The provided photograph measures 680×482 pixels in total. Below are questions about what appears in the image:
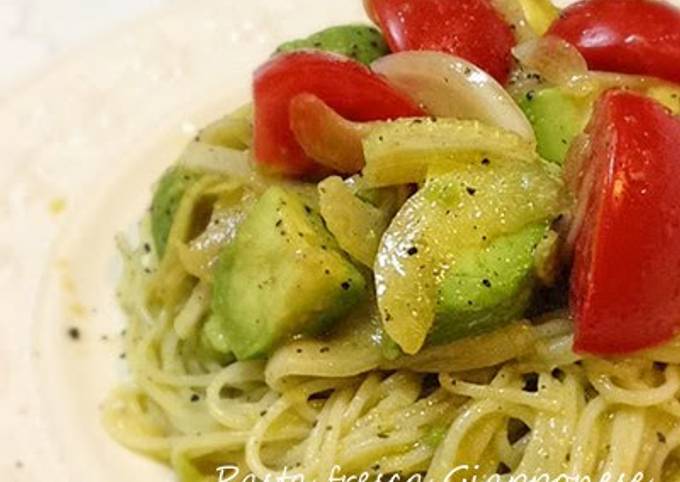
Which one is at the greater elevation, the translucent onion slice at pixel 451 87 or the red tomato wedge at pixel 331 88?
the red tomato wedge at pixel 331 88

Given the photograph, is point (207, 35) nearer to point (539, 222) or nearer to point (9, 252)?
point (9, 252)

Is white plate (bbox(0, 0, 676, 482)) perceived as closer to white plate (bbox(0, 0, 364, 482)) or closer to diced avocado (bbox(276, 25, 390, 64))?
white plate (bbox(0, 0, 364, 482))

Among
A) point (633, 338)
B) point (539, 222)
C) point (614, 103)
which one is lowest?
point (633, 338)

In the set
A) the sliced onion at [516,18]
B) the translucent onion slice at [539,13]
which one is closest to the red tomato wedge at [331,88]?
the sliced onion at [516,18]

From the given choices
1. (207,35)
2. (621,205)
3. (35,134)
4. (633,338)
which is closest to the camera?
(621,205)

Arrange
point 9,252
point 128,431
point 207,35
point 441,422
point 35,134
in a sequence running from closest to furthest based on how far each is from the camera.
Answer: point 441,422 → point 128,431 → point 9,252 → point 35,134 → point 207,35

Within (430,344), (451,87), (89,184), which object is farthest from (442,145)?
(89,184)

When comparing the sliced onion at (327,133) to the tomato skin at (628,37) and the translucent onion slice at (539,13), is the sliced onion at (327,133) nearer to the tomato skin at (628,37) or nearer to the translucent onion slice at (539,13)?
the tomato skin at (628,37)

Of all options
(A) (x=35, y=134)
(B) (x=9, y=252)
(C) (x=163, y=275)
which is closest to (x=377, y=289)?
(C) (x=163, y=275)
